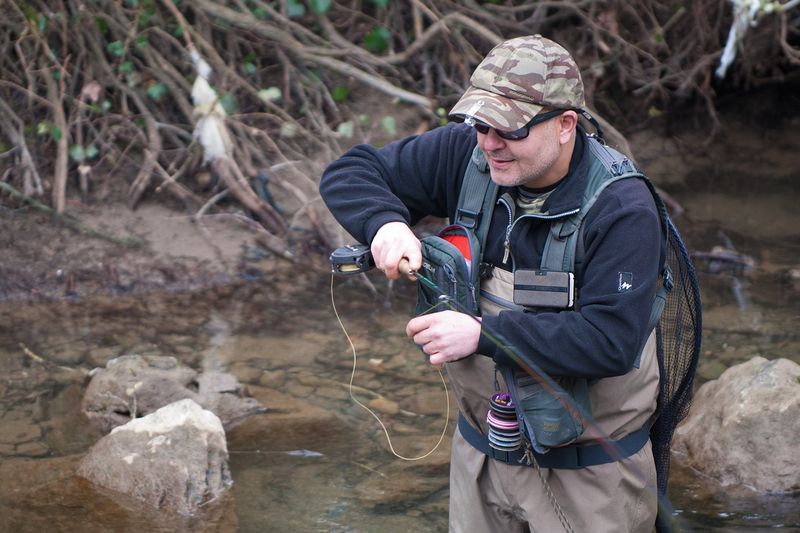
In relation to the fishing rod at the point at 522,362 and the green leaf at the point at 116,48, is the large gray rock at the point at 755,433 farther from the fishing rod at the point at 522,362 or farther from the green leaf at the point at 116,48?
the green leaf at the point at 116,48

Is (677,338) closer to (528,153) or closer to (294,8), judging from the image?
(528,153)

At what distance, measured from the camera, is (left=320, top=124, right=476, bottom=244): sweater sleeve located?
2.53 meters

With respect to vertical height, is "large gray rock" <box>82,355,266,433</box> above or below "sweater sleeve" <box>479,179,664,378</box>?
below

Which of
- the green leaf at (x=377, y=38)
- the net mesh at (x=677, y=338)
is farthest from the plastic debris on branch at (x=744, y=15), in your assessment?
the net mesh at (x=677, y=338)

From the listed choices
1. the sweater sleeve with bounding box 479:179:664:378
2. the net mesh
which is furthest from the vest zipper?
the net mesh

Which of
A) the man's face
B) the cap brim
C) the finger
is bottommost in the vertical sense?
the finger

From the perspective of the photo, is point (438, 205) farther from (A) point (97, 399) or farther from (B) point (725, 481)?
(A) point (97, 399)

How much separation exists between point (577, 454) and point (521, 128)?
2.50 feet

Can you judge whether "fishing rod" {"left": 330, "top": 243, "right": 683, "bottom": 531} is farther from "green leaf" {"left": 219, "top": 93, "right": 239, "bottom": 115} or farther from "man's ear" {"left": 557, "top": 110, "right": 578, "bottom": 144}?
"green leaf" {"left": 219, "top": 93, "right": 239, "bottom": 115}

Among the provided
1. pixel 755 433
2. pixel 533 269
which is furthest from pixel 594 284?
pixel 755 433

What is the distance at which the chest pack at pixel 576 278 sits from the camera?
2252 millimetres

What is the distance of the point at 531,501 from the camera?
2.44 metres

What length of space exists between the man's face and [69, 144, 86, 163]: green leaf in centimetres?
450

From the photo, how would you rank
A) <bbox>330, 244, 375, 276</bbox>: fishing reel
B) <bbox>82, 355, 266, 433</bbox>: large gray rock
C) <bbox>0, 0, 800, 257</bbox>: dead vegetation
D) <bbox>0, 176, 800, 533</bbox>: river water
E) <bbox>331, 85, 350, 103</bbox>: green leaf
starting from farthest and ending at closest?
<bbox>331, 85, 350, 103</bbox>: green leaf, <bbox>0, 0, 800, 257</bbox>: dead vegetation, <bbox>82, 355, 266, 433</bbox>: large gray rock, <bbox>0, 176, 800, 533</bbox>: river water, <bbox>330, 244, 375, 276</bbox>: fishing reel
